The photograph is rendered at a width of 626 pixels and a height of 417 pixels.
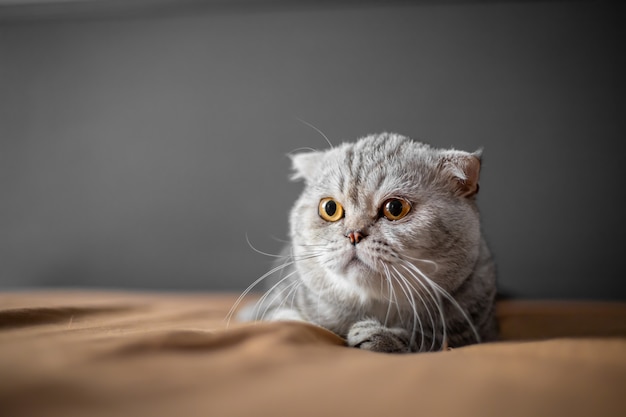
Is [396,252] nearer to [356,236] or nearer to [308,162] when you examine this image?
[356,236]

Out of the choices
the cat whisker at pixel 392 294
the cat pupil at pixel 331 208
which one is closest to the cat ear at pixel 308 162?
the cat pupil at pixel 331 208

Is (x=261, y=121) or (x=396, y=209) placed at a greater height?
(x=261, y=121)

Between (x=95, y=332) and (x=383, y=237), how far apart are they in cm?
61

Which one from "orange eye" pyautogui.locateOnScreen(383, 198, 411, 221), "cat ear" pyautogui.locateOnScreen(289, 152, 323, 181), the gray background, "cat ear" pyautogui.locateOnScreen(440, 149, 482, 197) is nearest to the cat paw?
"orange eye" pyautogui.locateOnScreen(383, 198, 411, 221)

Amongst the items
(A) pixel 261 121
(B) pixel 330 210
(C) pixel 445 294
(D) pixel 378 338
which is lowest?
(D) pixel 378 338

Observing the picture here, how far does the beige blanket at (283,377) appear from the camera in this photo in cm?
52

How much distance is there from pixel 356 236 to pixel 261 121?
1857 mm

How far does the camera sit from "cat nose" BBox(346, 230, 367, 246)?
3.31ft

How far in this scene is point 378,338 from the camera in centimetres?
95

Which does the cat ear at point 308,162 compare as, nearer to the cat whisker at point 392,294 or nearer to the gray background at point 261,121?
the cat whisker at point 392,294

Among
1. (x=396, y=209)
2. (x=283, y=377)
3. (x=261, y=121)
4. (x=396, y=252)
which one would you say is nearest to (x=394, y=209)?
(x=396, y=209)

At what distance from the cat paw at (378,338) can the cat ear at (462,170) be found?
40 cm

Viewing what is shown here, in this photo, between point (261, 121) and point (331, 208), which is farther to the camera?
point (261, 121)

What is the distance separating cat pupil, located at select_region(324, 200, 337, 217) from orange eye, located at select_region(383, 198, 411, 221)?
0.14 m
